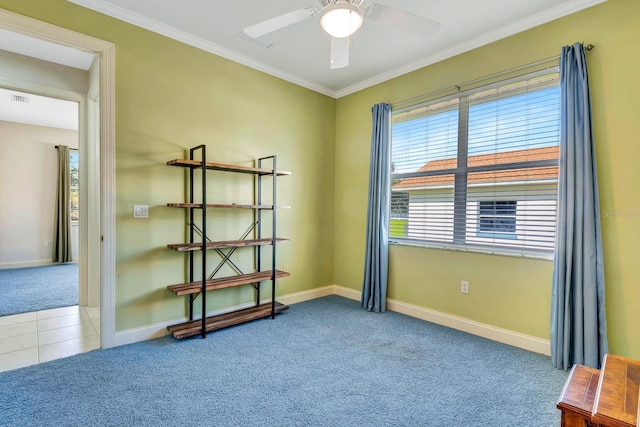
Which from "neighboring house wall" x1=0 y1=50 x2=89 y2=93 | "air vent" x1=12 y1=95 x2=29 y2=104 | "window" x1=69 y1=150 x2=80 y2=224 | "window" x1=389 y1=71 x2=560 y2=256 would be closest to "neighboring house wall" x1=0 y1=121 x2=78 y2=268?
"window" x1=69 y1=150 x2=80 y2=224

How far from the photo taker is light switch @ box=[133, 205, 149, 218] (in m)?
2.67

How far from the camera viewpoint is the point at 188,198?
2988mm

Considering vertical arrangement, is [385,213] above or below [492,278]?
above

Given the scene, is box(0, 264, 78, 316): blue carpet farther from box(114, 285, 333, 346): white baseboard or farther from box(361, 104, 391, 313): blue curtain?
box(361, 104, 391, 313): blue curtain

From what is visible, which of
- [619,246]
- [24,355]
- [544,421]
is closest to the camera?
[544,421]

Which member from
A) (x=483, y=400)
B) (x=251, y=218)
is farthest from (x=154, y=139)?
(x=483, y=400)

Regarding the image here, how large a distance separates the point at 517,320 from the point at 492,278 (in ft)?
1.27

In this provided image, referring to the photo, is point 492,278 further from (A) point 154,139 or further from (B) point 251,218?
(A) point 154,139

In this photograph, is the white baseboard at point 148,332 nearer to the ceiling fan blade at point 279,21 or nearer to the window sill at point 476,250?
the window sill at point 476,250

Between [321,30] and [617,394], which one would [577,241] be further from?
[321,30]

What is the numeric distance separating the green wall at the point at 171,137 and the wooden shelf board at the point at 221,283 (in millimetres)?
182

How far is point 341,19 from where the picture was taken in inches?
63.6

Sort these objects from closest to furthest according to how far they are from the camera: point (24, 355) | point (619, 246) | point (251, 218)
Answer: point (619, 246) < point (24, 355) < point (251, 218)

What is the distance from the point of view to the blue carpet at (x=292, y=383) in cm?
173
